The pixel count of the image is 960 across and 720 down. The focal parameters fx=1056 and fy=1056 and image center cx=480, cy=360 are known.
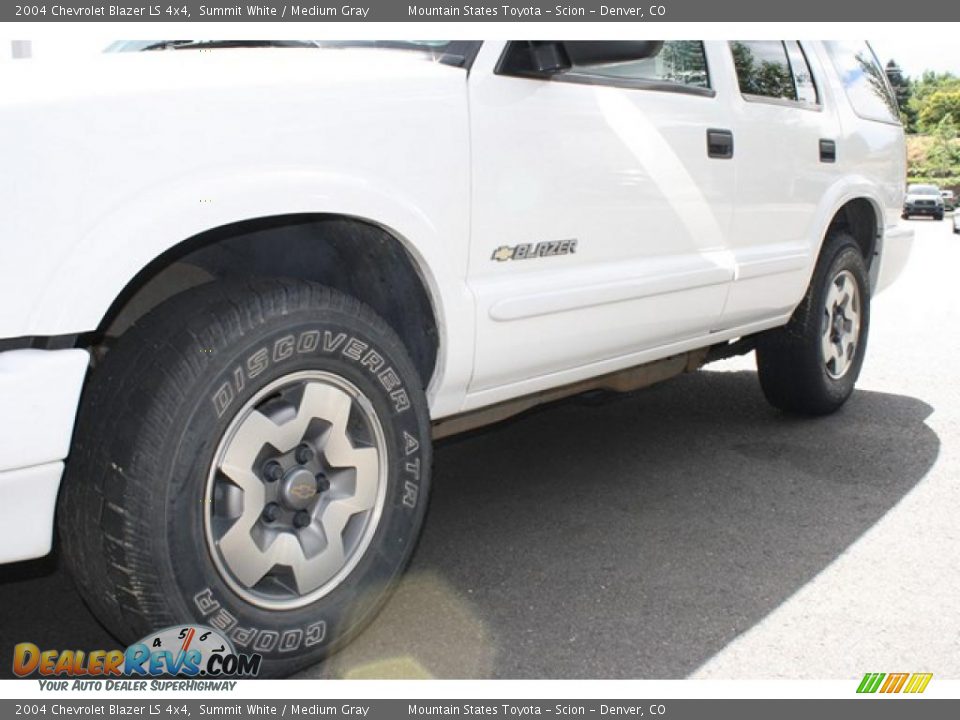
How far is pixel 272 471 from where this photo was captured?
2.45 m

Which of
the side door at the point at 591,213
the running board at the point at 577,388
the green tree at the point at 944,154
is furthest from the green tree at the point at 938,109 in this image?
the side door at the point at 591,213

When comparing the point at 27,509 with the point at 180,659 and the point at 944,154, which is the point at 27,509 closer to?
the point at 180,659

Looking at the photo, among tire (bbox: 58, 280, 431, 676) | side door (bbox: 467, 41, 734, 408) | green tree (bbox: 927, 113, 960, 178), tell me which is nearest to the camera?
tire (bbox: 58, 280, 431, 676)

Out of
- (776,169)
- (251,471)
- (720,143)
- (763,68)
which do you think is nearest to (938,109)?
(763,68)

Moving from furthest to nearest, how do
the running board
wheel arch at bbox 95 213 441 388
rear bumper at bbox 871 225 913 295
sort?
1. rear bumper at bbox 871 225 913 295
2. the running board
3. wheel arch at bbox 95 213 441 388

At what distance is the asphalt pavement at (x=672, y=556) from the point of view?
2693 millimetres

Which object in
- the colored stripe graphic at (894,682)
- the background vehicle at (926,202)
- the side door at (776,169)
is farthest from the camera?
the background vehicle at (926,202)

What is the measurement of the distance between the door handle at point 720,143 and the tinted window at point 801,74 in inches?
32.6

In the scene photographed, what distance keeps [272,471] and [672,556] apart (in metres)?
1.46

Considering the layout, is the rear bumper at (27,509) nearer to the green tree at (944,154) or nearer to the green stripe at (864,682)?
the green stripe at (864,682)

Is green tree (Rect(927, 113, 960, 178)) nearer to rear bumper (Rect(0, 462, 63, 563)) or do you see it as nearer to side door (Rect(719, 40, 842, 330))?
side door (Rect(719, 40, 842, 330))

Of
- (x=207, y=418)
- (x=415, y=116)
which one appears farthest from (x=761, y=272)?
(x=207, y=418)

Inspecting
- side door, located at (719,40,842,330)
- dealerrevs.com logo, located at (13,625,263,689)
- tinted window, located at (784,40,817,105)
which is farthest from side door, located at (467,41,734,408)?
dealerrevs.com logo, located at (13,625,263,689)

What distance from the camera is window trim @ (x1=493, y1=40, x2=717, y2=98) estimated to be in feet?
9.29
